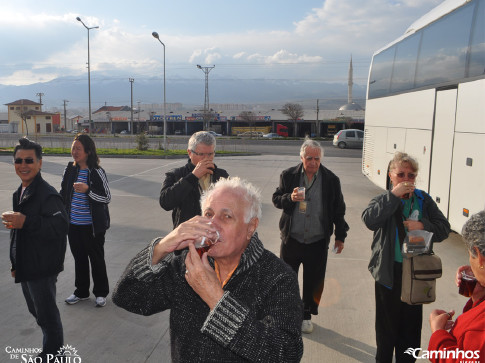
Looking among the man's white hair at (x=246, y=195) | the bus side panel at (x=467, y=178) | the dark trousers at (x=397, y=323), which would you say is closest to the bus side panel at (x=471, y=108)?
the bus side panel at (x=467, y=178)

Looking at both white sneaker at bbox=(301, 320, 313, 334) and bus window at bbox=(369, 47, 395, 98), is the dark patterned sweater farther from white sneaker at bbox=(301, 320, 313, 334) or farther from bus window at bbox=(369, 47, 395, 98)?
bus window at bbox=(369, 47, 395, 98)

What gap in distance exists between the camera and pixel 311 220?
421cm

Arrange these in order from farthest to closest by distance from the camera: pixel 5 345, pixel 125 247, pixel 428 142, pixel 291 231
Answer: pixel 428 142 < pixel 125 247 < pixel 291 231 < pixel 5 345

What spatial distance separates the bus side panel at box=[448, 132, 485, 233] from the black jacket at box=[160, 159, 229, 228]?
4.30m

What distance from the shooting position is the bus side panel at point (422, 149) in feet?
26.4

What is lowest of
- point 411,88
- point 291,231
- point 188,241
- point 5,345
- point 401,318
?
point 5,345

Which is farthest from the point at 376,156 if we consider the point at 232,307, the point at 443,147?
the point at 232,307

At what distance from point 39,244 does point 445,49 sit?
7.70 m

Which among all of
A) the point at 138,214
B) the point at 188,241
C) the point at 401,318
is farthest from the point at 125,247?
the point at 188,241

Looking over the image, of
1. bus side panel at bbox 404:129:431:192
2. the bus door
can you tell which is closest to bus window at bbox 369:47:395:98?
bus side panel at bbox 404:129:431:192

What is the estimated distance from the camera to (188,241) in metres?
1.78

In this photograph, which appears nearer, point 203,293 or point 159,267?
point 203,293

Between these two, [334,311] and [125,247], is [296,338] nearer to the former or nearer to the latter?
[334,311]

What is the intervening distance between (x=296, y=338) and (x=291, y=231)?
2.64 metres
